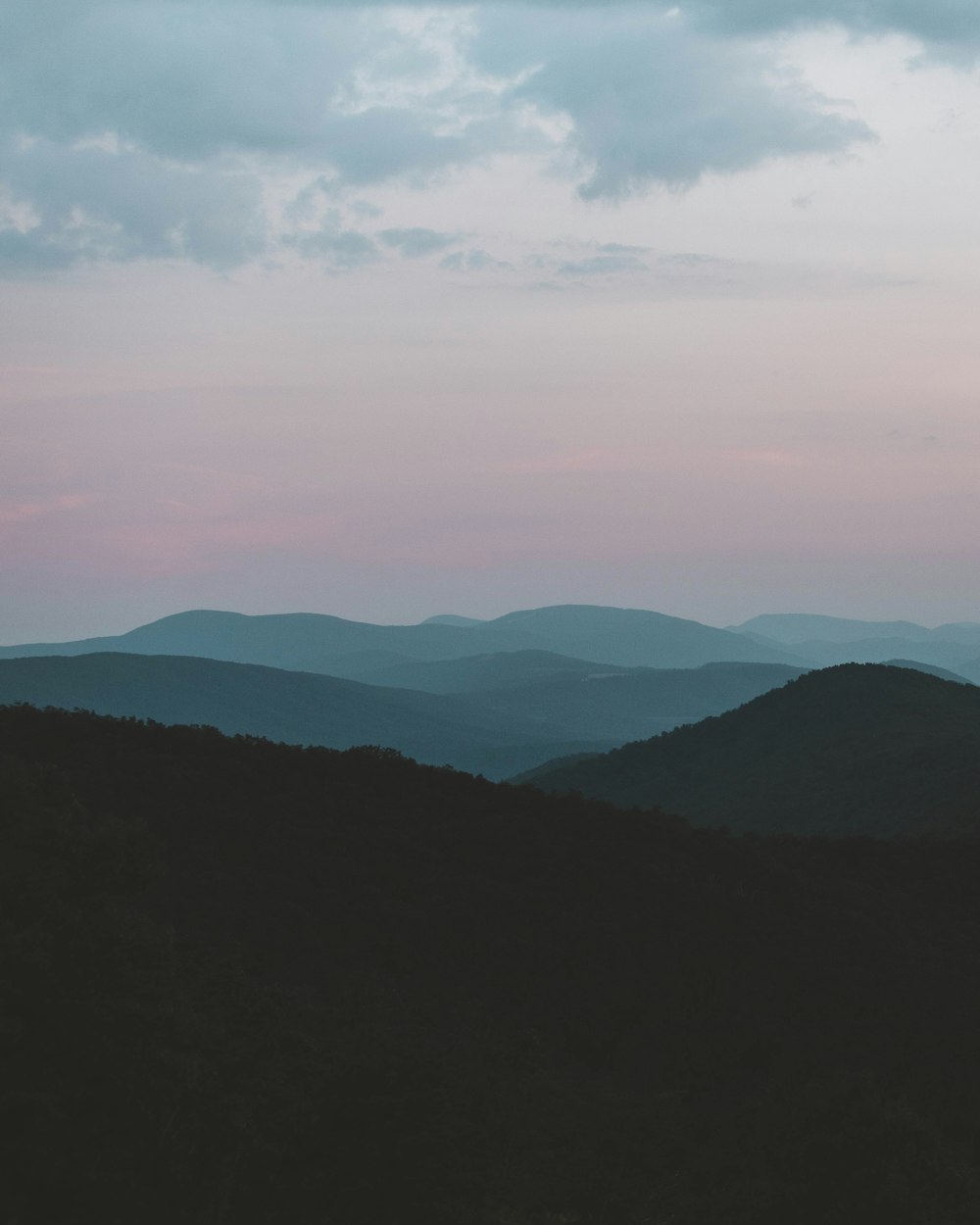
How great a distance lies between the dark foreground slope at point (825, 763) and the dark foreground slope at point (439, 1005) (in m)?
23.4

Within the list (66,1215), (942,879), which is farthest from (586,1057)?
(942,879)

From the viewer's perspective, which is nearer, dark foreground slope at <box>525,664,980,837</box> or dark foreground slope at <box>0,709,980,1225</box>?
dark foreground slope at <box>0,709,980,1225</box>

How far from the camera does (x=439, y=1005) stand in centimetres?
2666

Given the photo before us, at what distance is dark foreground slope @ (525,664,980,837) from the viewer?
6800 cm

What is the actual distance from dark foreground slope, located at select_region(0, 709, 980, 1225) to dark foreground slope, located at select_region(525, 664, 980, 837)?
2339 cm

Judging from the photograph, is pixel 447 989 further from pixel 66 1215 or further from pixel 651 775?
pixel 651 775

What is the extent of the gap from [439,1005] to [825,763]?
2384 inches

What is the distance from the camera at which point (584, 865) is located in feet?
120

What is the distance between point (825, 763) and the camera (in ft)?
270

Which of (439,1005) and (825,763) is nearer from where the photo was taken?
(439,1005)

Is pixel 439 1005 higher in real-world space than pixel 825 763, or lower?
lower

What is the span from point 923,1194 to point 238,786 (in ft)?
78.2

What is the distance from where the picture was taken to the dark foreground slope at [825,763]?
68.0 meters

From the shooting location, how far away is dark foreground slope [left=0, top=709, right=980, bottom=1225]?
15.5 meters
